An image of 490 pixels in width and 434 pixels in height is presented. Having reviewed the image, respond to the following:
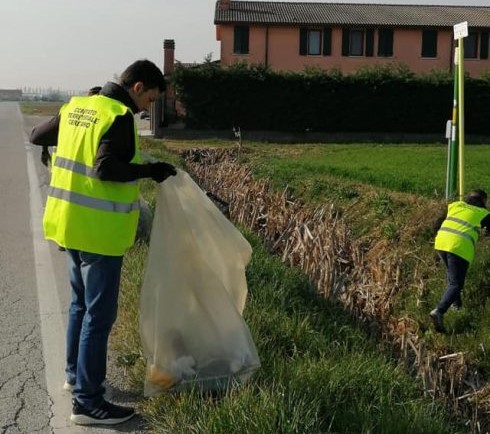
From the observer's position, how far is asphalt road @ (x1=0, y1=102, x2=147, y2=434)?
391 centimetres

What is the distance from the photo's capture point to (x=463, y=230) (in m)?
7.08

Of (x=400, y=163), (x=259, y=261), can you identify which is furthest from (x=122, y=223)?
(x=400, y=163)

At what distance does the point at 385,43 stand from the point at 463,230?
1408 inches

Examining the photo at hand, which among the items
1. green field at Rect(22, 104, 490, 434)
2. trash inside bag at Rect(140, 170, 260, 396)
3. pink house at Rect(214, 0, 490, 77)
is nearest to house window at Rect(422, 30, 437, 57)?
pink house at Rect(214, 0, 490, 77)

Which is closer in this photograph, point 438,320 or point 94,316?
point 94,316

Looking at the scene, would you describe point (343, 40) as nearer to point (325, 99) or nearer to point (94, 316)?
point (325, 99)

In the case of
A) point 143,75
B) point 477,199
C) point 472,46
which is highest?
point 472,46

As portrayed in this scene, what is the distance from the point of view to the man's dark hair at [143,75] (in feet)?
12.0

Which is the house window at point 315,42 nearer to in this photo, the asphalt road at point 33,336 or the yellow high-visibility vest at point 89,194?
the asphalt road at point 33,336

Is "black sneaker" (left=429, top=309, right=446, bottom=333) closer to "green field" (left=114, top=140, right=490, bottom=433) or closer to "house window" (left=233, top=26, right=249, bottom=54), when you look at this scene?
"green field" (left=114, top=140, right=490, bottom=433)

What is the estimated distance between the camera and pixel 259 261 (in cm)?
671

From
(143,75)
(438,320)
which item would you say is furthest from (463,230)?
(143,75)

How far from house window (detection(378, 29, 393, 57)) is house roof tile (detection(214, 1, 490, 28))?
59 cm

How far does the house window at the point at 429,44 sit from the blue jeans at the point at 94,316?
3990 cm
